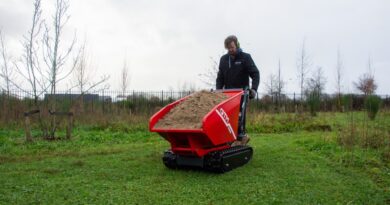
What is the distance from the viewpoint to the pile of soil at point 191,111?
536 centimetres

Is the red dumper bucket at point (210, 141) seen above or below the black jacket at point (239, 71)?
below

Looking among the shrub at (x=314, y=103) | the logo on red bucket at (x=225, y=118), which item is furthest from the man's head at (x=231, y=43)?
the shrub at (x=314, y=103)

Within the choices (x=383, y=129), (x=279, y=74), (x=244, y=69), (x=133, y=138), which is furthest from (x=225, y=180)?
(x=279, y=74)

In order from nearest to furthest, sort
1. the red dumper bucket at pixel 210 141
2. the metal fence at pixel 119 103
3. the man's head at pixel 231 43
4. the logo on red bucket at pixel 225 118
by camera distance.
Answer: the red dumper bucket at pixel 210 141 → the logo on red bucket at pixel 225 118 → the man's head at pixel 231 43 → the metal fence at pixel 119 103

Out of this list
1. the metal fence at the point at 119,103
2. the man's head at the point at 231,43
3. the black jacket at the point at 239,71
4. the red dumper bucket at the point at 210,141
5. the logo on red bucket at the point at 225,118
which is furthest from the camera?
the metal fence at the point at 119,103

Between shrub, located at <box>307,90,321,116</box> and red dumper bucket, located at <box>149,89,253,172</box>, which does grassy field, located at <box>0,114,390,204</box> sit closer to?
red dumper bucket, located at <box>149,89,253,172</box>

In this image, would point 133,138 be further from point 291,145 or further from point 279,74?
point 279,74

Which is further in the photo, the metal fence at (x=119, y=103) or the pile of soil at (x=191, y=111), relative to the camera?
the metal fence at (x=119, y=103)

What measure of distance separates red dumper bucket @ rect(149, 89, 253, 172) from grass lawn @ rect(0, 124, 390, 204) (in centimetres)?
16

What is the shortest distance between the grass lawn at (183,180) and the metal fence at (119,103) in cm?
413

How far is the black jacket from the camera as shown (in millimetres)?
6645

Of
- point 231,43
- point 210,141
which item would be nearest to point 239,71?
point 231,43

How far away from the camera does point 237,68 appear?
6.72 meters

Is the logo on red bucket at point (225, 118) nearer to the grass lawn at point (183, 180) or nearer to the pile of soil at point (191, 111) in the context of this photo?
the pile of soil at point (191, 111)
